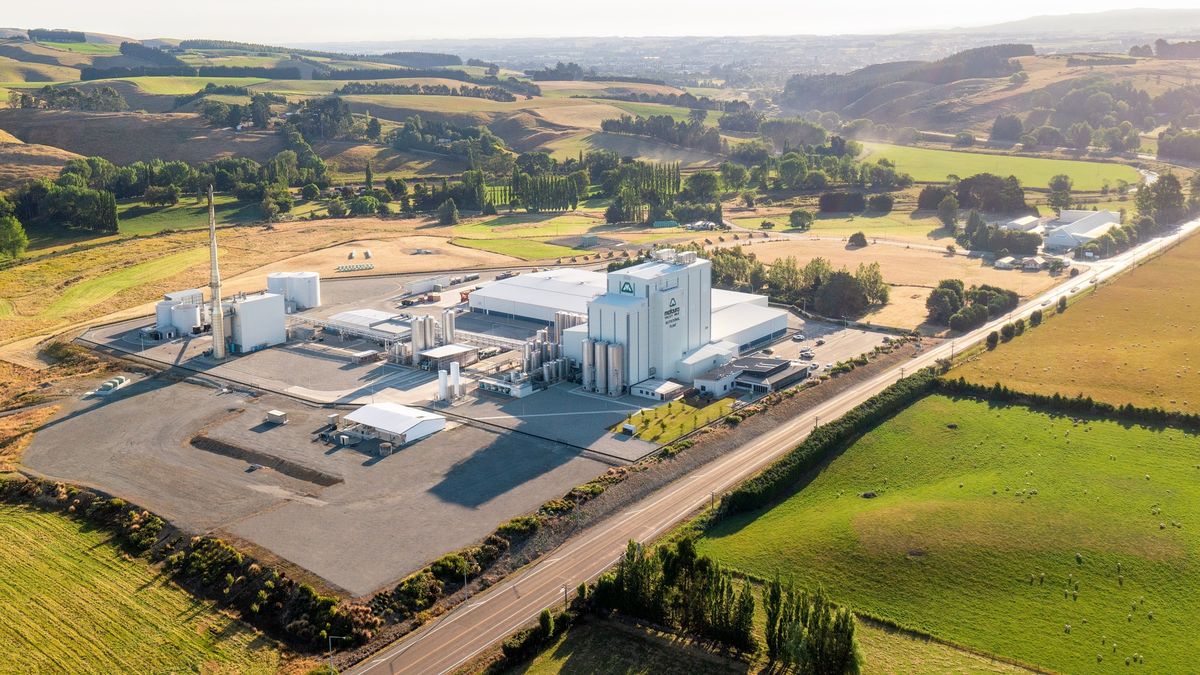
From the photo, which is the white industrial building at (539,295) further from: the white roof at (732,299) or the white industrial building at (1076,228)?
the white industrial building at (1076,228)

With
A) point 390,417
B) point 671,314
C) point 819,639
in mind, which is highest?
point 671,314

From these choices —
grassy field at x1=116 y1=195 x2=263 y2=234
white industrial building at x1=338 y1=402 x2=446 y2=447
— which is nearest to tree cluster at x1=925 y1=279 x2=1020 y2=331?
white industrial building at x1=338 y1=402 x2=446 y2=447

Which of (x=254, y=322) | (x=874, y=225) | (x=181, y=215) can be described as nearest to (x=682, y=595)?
(x=254, y=322)

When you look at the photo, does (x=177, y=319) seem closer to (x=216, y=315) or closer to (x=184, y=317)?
(x=184, y=317)

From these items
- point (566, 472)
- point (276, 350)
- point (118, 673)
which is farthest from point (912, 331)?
point (118, 673)

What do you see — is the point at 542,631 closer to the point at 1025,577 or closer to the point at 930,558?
the point at 930,558
